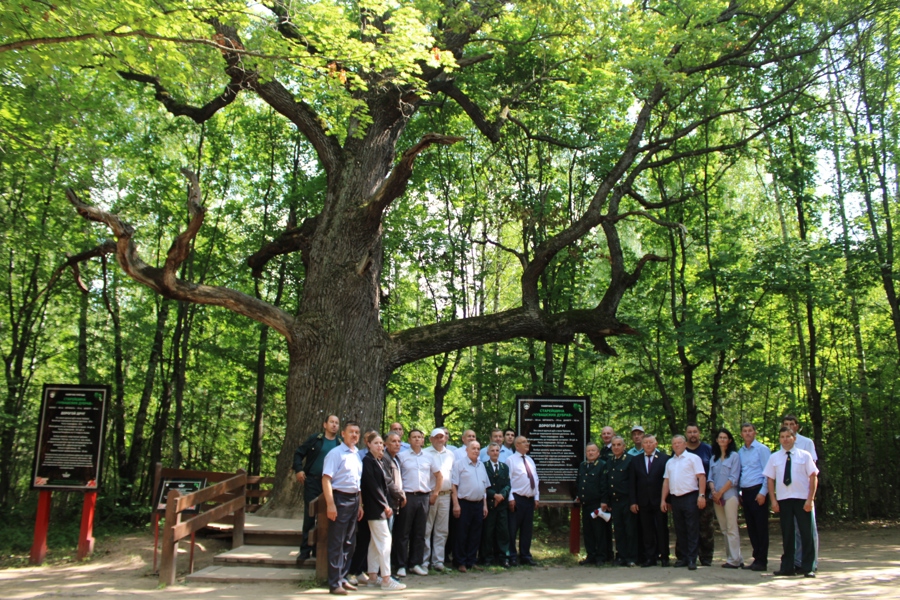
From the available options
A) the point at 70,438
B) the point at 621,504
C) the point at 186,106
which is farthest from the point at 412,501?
the point at 186,106

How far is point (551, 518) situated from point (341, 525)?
8.66 metres

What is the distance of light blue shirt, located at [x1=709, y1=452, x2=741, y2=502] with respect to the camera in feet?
26.4

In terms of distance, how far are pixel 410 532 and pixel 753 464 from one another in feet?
13.7

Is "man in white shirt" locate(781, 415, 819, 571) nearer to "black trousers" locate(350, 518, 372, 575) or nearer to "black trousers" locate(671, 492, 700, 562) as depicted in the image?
"black trousers" locate(671, 492, 700, 562)

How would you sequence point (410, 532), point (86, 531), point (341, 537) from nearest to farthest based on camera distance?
point (341, 537) → point (410, 532) → point (86, 531)

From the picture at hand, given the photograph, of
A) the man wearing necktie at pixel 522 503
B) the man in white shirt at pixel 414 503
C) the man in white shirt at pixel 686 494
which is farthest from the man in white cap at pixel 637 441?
the man in white shirt at pixel 414 503

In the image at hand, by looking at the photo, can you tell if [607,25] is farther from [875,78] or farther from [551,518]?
[551,518]

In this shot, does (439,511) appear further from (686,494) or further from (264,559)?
(686,494)

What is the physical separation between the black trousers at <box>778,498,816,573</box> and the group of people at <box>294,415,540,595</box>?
112 inches

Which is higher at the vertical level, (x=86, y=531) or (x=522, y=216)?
(x=522, y=216)

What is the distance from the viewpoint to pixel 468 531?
800cm

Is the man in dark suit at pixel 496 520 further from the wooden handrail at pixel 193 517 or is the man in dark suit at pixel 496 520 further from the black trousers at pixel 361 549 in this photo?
the wooden handrail at pixel 193 517

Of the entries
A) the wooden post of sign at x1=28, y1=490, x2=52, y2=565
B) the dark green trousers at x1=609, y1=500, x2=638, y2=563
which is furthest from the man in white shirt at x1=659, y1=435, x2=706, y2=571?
the wooden post of sign at x1=28, y1=490, x2=52, y2=565

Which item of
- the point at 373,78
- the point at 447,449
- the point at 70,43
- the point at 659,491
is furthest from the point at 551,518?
the point at 70,43
